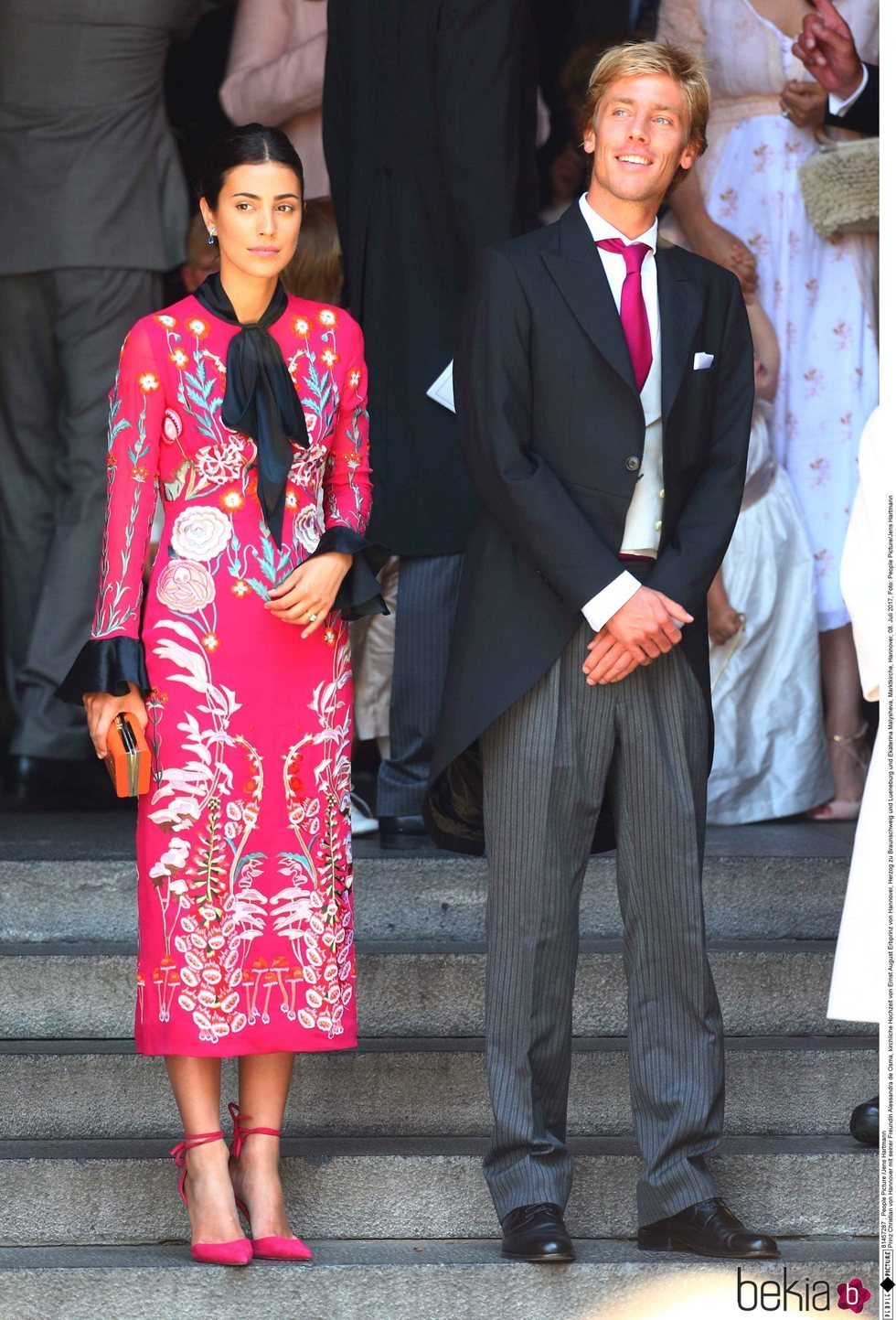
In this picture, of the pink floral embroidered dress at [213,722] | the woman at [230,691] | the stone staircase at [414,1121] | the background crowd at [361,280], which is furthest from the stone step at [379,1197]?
the background crowd at [361,280]

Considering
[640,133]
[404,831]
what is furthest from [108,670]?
[404,831]

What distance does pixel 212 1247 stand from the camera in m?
3.23

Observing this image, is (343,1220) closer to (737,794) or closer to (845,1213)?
(845,1213)

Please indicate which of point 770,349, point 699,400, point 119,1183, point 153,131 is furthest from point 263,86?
point 119,1183

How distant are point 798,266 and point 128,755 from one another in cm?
282

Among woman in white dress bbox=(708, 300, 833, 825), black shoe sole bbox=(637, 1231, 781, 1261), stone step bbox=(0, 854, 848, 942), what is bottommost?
black shoe sole bbox=(637, 1231, 781, 1261)

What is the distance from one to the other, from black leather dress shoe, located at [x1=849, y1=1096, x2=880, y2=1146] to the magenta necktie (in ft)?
4.56

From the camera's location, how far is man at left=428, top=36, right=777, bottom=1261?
326 cm

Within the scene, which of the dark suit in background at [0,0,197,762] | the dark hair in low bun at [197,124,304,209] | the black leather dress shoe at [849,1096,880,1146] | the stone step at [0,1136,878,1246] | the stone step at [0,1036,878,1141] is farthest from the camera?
the dark suit in background at [0,0,197,762]

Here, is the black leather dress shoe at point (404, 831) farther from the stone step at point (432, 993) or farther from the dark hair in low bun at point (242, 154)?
the dark hair in low bun at point (242, 154)

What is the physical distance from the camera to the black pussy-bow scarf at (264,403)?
329 cm

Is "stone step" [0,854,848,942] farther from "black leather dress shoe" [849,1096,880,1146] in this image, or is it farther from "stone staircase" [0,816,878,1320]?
"black leather dress shoe" [849,1096,880,1146]

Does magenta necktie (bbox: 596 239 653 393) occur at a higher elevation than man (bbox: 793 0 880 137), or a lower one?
lower

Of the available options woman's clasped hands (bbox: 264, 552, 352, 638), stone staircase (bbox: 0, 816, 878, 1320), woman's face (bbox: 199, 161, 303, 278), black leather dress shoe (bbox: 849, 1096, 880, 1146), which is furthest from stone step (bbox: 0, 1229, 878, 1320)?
woman's face (bbox: 199, 161, 303, 278)
